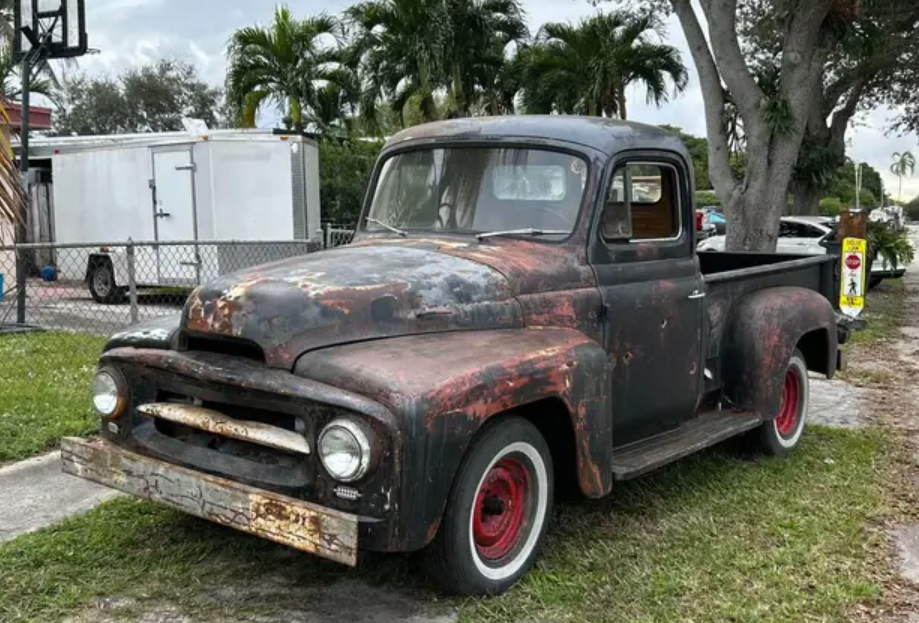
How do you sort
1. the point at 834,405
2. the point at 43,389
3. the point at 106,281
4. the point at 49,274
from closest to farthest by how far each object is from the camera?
the point at 43,389, the point at 834,405, the point at 49,274, the point at 106,281

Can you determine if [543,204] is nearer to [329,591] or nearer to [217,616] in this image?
[329,591]

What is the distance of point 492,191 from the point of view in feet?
15.2

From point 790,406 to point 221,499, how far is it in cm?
414

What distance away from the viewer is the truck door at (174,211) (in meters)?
12.9

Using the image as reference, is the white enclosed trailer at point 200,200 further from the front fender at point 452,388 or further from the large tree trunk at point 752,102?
the front fender at point 452,388

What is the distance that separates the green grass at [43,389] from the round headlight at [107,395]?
2.03 metres

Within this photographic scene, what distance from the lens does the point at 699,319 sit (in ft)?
16.6

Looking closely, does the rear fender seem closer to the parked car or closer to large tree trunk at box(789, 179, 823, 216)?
the parked car

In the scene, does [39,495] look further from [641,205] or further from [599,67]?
[599,67]

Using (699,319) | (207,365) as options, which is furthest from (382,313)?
(699,319)

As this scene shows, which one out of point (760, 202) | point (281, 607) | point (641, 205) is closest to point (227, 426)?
point (281, 607)

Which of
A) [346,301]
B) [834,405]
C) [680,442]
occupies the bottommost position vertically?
[834,405]

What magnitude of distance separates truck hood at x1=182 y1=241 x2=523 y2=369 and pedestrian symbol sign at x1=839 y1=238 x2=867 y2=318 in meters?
9.03

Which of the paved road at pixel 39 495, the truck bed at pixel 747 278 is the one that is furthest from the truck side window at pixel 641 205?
the paved road at pixel 39 495
